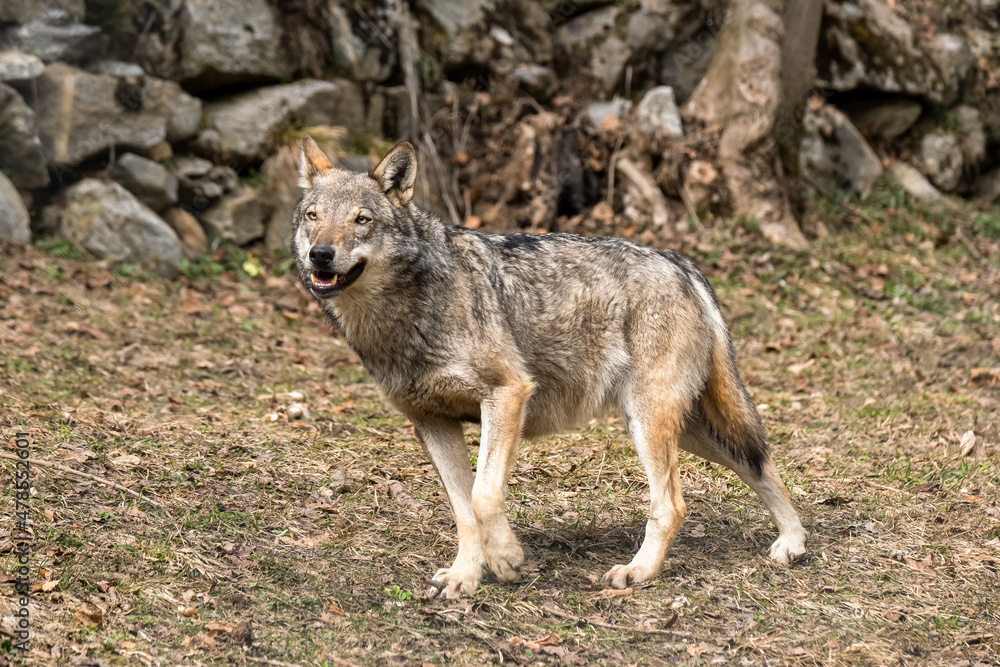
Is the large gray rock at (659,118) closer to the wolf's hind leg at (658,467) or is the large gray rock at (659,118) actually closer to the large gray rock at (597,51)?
the large gray rock at (597,51)

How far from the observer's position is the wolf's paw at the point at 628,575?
15.3 feet

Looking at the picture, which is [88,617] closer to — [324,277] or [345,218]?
[324,277]

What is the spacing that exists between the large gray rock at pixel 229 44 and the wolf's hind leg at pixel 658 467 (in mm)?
8126

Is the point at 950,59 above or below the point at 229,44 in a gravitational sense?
below

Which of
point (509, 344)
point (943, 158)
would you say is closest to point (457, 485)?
point (509, 344)

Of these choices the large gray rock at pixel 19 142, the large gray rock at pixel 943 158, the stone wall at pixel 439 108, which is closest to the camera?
the large gray rock at pixel 19 142

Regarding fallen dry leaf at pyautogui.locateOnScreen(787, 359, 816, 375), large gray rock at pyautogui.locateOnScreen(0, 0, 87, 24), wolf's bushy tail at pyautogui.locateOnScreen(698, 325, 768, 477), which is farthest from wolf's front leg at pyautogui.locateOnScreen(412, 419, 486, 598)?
large gray rock at pyautogui.locateOnScreen(0, 0, 87, 24)

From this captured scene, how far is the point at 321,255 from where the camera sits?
4398mm

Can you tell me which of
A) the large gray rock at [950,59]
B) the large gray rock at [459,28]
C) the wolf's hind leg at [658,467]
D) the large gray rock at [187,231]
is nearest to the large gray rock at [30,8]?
the large gray rock at [187,231]

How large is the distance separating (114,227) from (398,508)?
233 inches

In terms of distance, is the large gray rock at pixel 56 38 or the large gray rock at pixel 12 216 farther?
the large gray rock at pixel 56 38

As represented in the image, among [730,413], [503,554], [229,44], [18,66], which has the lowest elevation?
[503,554]

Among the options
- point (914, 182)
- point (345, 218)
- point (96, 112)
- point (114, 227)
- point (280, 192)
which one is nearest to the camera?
point (345, 218)

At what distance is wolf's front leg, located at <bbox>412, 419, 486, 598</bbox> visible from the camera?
4676 mm
